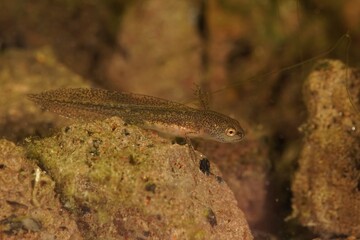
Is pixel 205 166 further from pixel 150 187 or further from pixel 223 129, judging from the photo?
pixel 223 129

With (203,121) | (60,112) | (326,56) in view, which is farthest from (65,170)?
(326,56)

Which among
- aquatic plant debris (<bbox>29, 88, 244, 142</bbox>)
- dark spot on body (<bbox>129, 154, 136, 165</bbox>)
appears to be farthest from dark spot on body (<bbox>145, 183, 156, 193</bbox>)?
aquatic plant debris (<bbox>29, 88, 244, 142</bbox>)

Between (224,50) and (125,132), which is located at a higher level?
(224,50)

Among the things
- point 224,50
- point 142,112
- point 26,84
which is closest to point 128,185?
point 142,112

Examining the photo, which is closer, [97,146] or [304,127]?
[97,146]

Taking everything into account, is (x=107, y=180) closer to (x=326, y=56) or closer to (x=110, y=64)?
(x=326, y=56)

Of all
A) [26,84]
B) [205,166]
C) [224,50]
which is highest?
[224,50]
